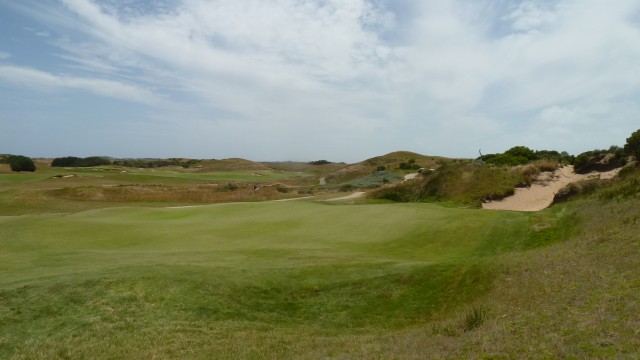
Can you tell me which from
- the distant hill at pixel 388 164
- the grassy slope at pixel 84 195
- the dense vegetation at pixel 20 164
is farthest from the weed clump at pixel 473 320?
the dense vegetation at pixel 20 164

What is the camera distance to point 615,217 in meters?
17.7

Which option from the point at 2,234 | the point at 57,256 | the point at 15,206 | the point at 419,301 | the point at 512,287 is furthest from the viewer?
the point at 15,206

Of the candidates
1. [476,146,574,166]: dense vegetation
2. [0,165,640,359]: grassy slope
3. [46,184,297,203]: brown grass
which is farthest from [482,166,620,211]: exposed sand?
[46,184,297,203]: brown grass

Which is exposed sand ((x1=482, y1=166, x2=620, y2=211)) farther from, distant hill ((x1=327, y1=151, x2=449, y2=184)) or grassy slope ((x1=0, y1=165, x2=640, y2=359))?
distant hill ((x1=327, y1=151, x2=449, y2=184))

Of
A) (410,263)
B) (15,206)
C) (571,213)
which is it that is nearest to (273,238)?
(410,263)

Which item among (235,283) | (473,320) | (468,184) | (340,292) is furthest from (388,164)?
(473,320)

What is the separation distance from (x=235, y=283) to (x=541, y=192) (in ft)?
106

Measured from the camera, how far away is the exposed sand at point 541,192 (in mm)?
37219

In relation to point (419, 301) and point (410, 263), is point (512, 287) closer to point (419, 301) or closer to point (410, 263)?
point (419, 301)

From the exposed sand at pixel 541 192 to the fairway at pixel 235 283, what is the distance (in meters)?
11.9

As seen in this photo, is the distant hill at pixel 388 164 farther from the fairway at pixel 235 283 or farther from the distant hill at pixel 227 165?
the fairway at pixel 235 283

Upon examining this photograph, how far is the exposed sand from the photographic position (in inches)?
1465

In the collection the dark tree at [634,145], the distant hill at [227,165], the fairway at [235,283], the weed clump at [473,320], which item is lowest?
the fairway at [235,283]

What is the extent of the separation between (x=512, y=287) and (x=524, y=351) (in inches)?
211
